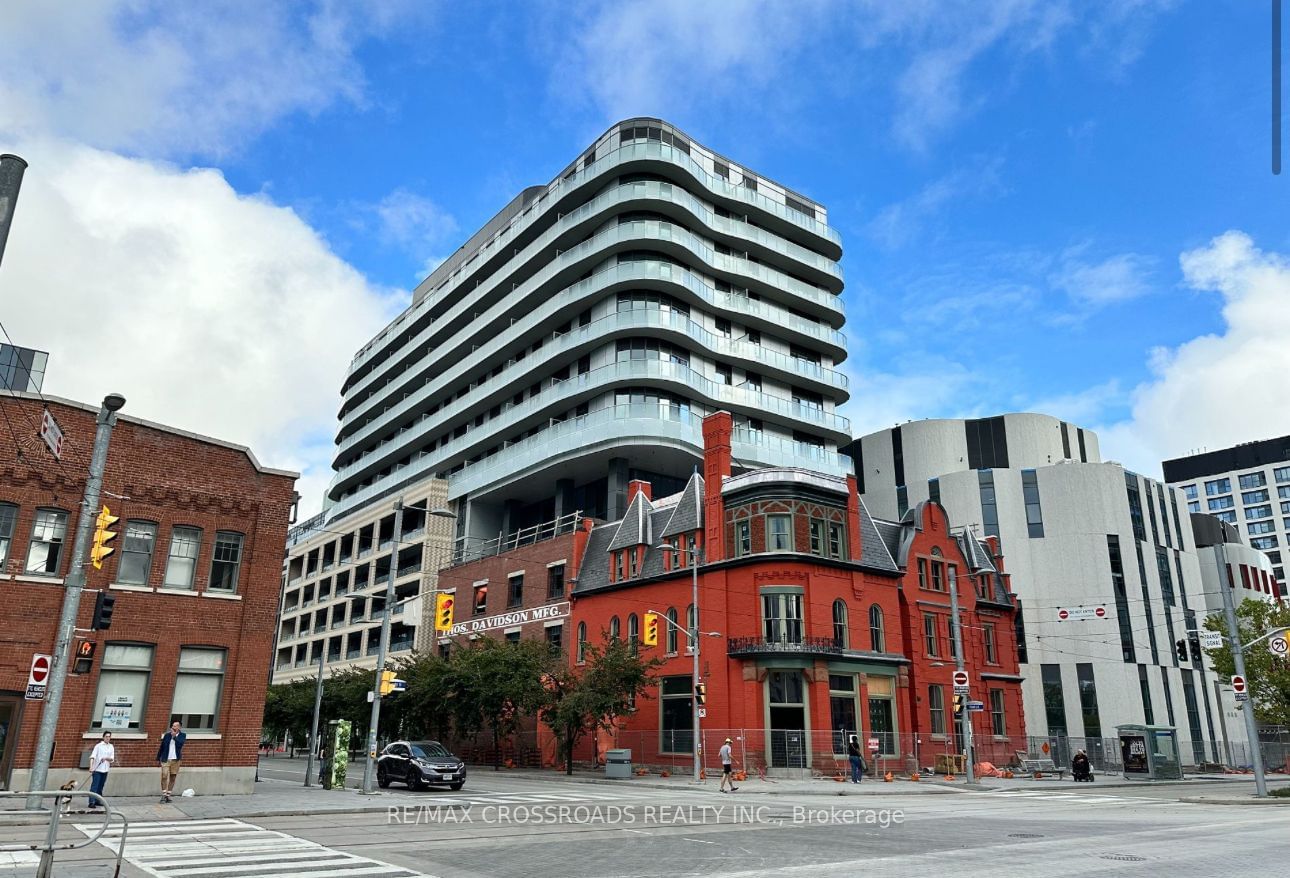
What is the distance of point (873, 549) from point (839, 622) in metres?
5.30

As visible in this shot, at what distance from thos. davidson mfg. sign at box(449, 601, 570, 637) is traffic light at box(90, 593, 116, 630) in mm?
31685

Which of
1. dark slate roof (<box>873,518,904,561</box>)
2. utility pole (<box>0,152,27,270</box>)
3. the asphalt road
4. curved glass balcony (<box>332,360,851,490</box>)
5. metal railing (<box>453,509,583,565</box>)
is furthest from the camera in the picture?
metal railing (<box>453,509,583,565</box>)

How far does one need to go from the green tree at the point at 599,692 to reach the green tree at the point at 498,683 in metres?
1.35

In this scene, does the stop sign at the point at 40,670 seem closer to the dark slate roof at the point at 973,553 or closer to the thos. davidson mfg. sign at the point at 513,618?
the thos. davidson mfg. sign at the point at 513,618

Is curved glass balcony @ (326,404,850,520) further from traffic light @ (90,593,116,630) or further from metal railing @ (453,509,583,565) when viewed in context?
traffic light @ (90,593,116,630)

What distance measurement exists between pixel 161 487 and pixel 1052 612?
212 ft

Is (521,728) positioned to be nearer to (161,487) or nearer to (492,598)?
(492,598)

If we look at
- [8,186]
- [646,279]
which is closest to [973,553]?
[646,279]

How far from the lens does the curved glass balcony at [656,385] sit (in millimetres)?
59031

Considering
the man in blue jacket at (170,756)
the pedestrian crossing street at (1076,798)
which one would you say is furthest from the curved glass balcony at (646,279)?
the man in blue jacket at (170,756)

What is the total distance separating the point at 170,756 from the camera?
2314 cm

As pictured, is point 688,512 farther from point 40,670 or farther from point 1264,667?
point 40,670

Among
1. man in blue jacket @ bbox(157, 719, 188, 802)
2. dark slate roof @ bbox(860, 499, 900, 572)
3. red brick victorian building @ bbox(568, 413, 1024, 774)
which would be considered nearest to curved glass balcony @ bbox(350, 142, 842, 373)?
red brick victorian building @ bbox(568, 413, 1024, 774)

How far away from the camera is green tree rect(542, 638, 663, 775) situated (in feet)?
128
